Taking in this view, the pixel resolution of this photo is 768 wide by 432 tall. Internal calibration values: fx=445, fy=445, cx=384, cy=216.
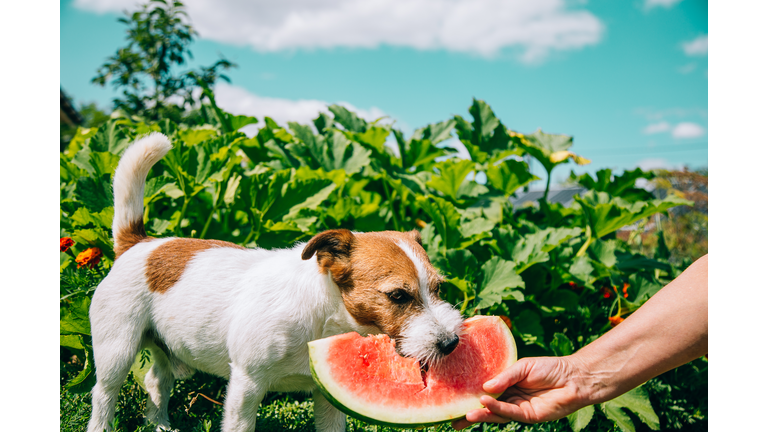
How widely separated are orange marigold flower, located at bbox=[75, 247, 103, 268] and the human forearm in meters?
2.88

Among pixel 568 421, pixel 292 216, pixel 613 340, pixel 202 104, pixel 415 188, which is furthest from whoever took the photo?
pixel 202 104

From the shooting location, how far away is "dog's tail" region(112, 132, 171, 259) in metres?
2.23

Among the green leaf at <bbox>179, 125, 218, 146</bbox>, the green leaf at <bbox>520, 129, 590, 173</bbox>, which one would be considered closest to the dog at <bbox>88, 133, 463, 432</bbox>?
the green leaf at <bbox>179, 125, 218, 146</bbox>

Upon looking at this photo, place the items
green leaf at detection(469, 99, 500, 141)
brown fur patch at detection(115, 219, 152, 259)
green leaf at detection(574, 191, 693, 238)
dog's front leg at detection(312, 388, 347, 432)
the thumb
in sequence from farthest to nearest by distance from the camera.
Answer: green leaf at detection(469, 99, 500, 141)
green leaf at detection(574, 191, 693, 238)
brown fur patch at detection(115, 219, 152, 259)
dog's front leg at detection(312, 388, 347, 432)
the thumb

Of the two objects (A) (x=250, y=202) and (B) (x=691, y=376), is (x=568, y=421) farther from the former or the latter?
(A) (x=250, y=202)

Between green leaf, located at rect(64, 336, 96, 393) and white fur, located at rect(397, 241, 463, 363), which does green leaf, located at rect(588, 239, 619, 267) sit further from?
green leaf, located at rect(64, 336, 96, 393)

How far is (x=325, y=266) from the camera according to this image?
6.17 ft

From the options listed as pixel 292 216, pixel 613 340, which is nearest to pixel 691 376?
pixel 613 340

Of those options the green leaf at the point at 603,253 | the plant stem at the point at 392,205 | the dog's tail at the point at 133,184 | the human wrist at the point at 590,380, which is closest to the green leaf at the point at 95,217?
the dog's tail at the point at 133,184

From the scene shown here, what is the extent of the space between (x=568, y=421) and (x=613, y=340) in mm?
1214

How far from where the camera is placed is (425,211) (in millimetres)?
3482

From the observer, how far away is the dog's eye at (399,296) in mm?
1793

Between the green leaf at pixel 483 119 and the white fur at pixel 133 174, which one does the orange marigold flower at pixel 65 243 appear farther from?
the green leaf at pixel 483 119

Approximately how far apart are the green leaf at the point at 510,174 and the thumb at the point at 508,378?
7.07ft
